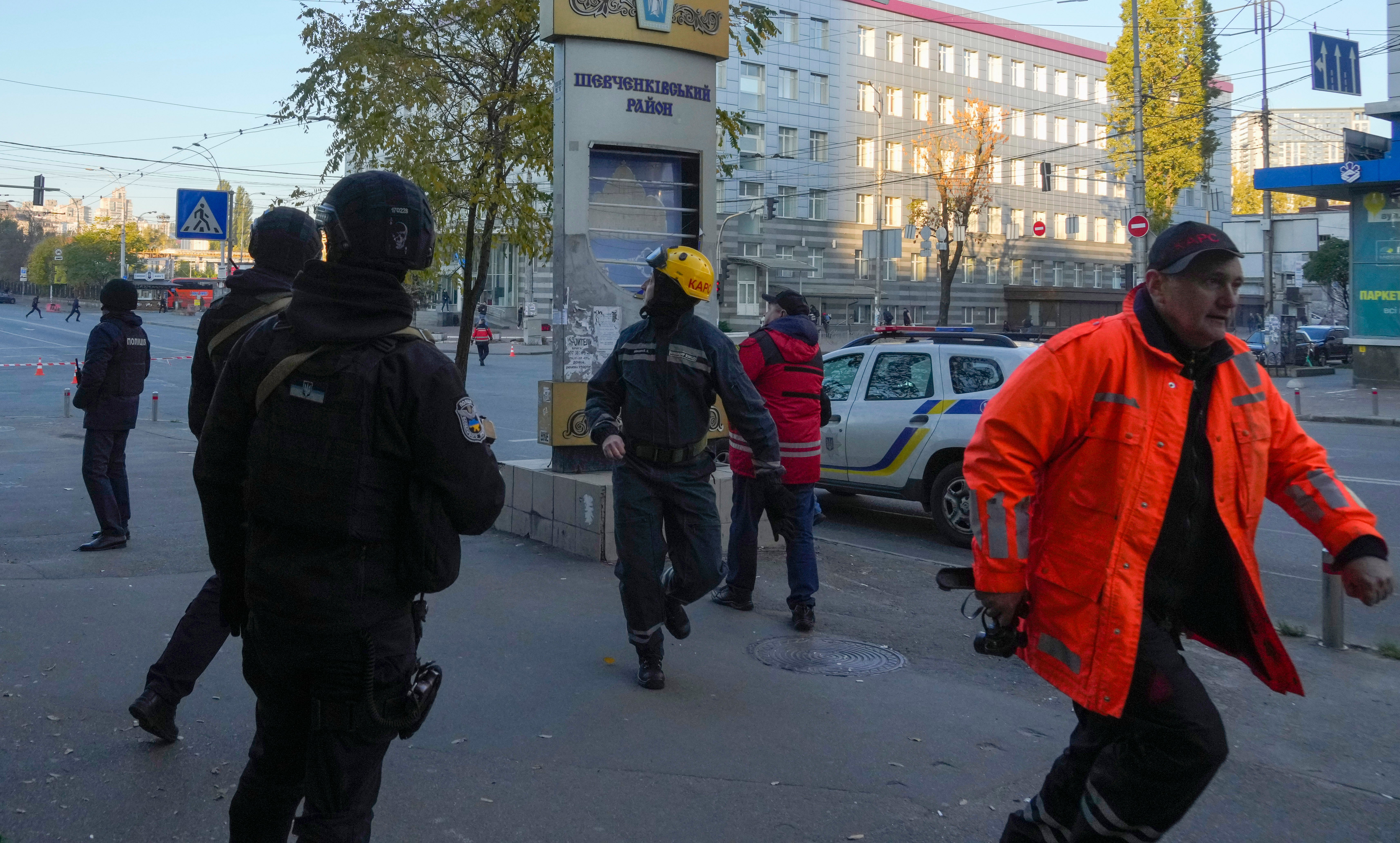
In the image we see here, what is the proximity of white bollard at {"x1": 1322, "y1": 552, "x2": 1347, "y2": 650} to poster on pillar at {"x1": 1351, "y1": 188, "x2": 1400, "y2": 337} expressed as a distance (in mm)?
22867

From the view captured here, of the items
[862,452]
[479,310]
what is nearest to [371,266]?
[862,452]

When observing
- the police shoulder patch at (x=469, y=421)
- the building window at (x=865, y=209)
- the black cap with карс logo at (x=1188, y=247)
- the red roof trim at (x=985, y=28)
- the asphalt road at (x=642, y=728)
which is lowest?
the asphalt road at (x=642, y=728)

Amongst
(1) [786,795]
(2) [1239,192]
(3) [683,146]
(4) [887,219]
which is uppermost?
(2) [1239,192]

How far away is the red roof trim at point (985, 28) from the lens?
58.7 metres

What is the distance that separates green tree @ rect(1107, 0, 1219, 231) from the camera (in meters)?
53.4

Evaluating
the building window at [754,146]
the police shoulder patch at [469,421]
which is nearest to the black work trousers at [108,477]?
the police shoulder patch at [469,421]

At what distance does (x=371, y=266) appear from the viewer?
2742 mm

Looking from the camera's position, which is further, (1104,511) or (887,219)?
(887,219)

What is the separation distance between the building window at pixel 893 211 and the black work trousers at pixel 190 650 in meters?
57.8

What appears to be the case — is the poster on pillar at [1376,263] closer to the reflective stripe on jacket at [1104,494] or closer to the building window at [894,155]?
the reflective stripe on jacket at [1104,494]

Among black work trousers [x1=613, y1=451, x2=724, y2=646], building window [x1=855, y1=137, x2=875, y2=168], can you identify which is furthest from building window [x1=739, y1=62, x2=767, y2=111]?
black work trousers [x1=613, y1=451, x2=724, y2=646]

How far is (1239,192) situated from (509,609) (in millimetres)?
108396

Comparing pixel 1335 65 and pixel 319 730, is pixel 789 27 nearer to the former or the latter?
pixel 1335 65

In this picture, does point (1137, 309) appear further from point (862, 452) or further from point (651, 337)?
point (862, 452)
